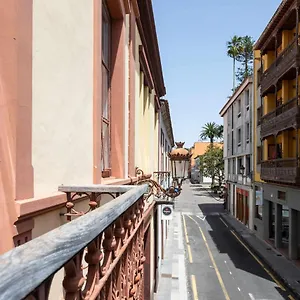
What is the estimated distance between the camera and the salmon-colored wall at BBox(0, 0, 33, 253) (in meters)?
2.30

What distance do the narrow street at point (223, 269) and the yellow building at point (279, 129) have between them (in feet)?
8.44

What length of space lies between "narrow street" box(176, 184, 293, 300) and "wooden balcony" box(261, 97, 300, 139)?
7.15 metres

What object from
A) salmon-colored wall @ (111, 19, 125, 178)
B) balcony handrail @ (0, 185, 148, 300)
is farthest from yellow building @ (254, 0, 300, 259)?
balcony handrail @ (0, 185, 148, 300)

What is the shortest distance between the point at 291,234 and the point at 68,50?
19.6 m

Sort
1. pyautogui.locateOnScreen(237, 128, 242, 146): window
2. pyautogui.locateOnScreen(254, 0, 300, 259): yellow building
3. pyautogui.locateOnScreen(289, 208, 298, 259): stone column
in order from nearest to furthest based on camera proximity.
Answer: pyautogui.locateOnScreen(254, 0, 300, 259): yellow building
pyautogui.locateOnScreen(289, 208, 298, 259): stone column
pyautogui.locateOnScreen(237, 128, 242, 146): window

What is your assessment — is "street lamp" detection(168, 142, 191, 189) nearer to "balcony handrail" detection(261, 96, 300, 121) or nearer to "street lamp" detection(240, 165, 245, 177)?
"balcony handrail" detection(261, 96, 300, 121)

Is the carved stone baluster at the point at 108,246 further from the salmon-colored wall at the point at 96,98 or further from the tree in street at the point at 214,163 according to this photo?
the tree in street at the point at 214,163

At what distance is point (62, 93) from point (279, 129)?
19723mm

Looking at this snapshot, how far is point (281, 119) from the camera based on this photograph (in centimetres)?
2128

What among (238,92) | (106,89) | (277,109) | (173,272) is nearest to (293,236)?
(277,109)

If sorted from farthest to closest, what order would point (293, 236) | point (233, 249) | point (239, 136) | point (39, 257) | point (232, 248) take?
1. point (239, 136)
2. point (232, 248)
3. point (233, 249)
4. point (293, 236)
5. point (39, 257)

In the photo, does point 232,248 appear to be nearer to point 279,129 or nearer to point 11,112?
point 279,129

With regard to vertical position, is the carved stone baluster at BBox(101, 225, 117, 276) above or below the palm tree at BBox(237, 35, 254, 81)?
below

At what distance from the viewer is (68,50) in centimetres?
371
